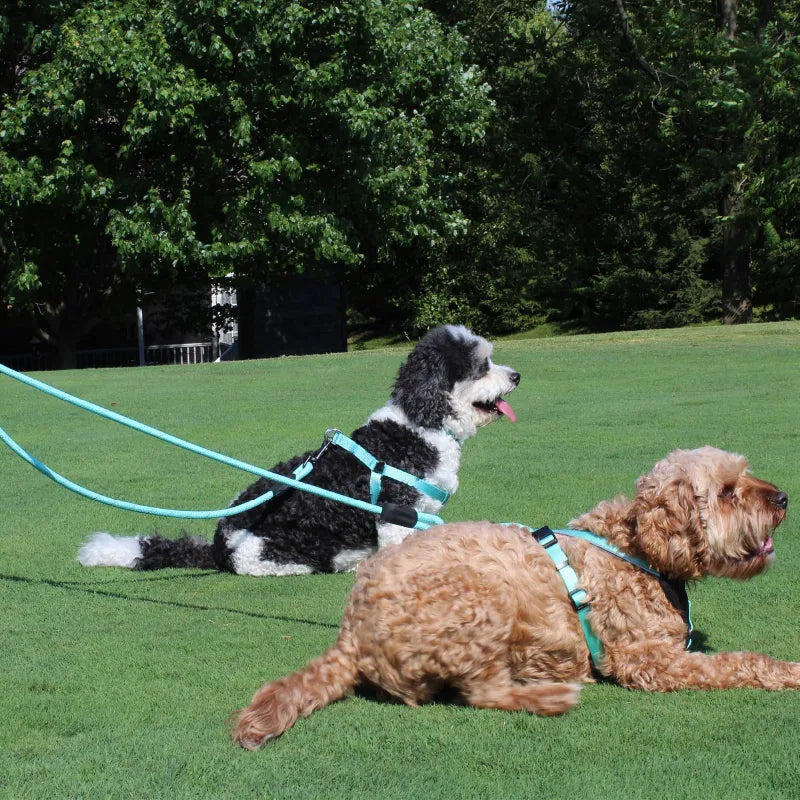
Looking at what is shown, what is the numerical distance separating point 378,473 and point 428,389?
64 cm

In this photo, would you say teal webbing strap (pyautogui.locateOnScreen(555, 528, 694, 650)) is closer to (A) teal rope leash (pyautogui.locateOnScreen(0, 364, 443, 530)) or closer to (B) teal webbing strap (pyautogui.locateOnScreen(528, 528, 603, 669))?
(B) teal webbing strap (pyautogui.locateOnScreen(528, 528, 603, 669))

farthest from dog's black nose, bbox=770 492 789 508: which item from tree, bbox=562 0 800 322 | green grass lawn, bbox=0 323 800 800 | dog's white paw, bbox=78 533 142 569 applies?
tree, bbox=562 0 800 322

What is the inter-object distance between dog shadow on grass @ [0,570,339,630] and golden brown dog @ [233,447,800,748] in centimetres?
121

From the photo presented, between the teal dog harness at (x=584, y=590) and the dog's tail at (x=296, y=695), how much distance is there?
86 cm

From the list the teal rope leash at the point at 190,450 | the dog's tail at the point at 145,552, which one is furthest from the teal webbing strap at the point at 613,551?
the dog's tail at the point at 145,552

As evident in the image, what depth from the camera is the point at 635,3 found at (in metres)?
33.9

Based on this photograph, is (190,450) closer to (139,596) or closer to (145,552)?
(139,596)

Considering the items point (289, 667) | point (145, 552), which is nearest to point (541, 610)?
point (289, 667)

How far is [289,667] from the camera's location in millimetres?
4359

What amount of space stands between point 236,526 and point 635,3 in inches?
1269

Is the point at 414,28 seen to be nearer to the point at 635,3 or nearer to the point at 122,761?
the point at 635,3

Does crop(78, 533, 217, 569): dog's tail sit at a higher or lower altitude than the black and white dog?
lower

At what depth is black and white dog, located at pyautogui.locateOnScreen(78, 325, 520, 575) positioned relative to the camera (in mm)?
5938

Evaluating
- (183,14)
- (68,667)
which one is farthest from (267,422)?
(183,14)
